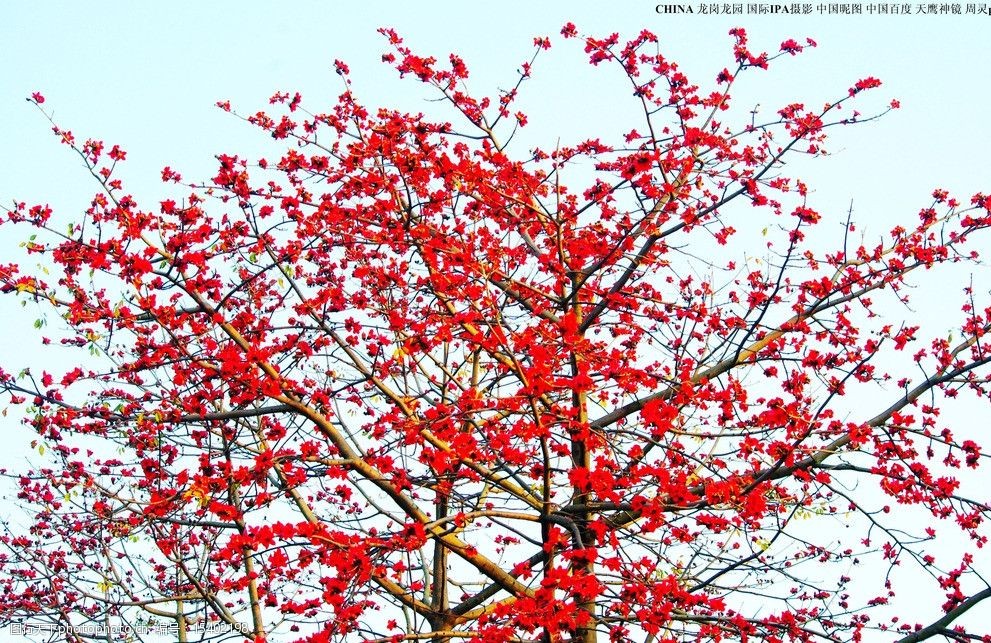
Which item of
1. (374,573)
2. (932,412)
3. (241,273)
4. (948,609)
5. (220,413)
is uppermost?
(241,273)

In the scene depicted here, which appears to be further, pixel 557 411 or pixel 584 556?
pixel 557 411

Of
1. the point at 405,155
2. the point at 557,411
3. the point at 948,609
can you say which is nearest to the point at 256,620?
the point at 557,411

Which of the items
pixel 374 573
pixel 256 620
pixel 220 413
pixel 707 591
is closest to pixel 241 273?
pixel 220 413

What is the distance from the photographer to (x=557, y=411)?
7184 mm

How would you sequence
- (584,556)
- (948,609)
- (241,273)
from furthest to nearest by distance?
(241,273)
(948,609)
(584,556)

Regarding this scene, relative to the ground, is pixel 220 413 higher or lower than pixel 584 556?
higher

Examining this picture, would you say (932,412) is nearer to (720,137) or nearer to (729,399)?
(729,399)

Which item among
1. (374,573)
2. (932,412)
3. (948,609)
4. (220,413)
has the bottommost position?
(948,609)

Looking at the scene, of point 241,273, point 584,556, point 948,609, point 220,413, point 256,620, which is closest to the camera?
point 584,556

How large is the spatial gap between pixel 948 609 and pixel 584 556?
2.93m

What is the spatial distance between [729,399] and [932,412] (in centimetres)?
161

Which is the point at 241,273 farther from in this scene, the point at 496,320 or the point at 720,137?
the point at 720,137

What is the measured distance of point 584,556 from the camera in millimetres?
6648

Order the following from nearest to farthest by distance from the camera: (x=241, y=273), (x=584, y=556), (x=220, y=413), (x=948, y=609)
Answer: (x=584, y=556), (x=948, y=609), (x=220, y=413), (x=241, y=273)
